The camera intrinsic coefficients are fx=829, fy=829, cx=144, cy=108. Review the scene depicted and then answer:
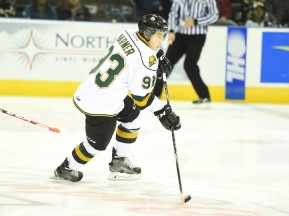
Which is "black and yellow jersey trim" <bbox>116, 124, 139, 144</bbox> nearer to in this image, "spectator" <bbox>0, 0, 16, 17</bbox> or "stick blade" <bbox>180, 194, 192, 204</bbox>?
"stick blade" <bbox>180, 194, 192, 204</bbox>

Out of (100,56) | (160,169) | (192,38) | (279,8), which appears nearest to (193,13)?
(192,38)

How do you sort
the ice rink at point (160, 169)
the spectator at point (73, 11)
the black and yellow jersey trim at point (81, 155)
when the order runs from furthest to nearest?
1. the spectator at point (73, 11)
2. the black and yellow jersey trim at point (81, 155)
3. the ice rink at point (160, 169)

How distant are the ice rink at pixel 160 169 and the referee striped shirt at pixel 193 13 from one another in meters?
1.04

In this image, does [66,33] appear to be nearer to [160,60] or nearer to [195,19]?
[195,19]

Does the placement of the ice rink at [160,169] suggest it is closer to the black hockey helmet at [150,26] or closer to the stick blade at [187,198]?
the stick blade at [187,198]

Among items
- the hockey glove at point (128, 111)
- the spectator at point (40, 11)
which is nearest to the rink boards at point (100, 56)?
the spectator at point (40, 11)

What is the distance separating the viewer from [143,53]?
418 cm

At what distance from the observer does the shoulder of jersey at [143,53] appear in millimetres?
4152

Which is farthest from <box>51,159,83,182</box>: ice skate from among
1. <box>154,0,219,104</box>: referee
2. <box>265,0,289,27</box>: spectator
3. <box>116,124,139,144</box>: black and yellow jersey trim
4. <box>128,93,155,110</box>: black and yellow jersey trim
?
<box>265,0,289,27</box>: spectator

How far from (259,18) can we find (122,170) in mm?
5234

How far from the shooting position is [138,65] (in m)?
4.17

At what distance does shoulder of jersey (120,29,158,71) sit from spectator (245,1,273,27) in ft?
17.4

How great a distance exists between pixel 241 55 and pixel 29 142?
3.73m

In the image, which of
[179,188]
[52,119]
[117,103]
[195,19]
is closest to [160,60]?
[117,103]
